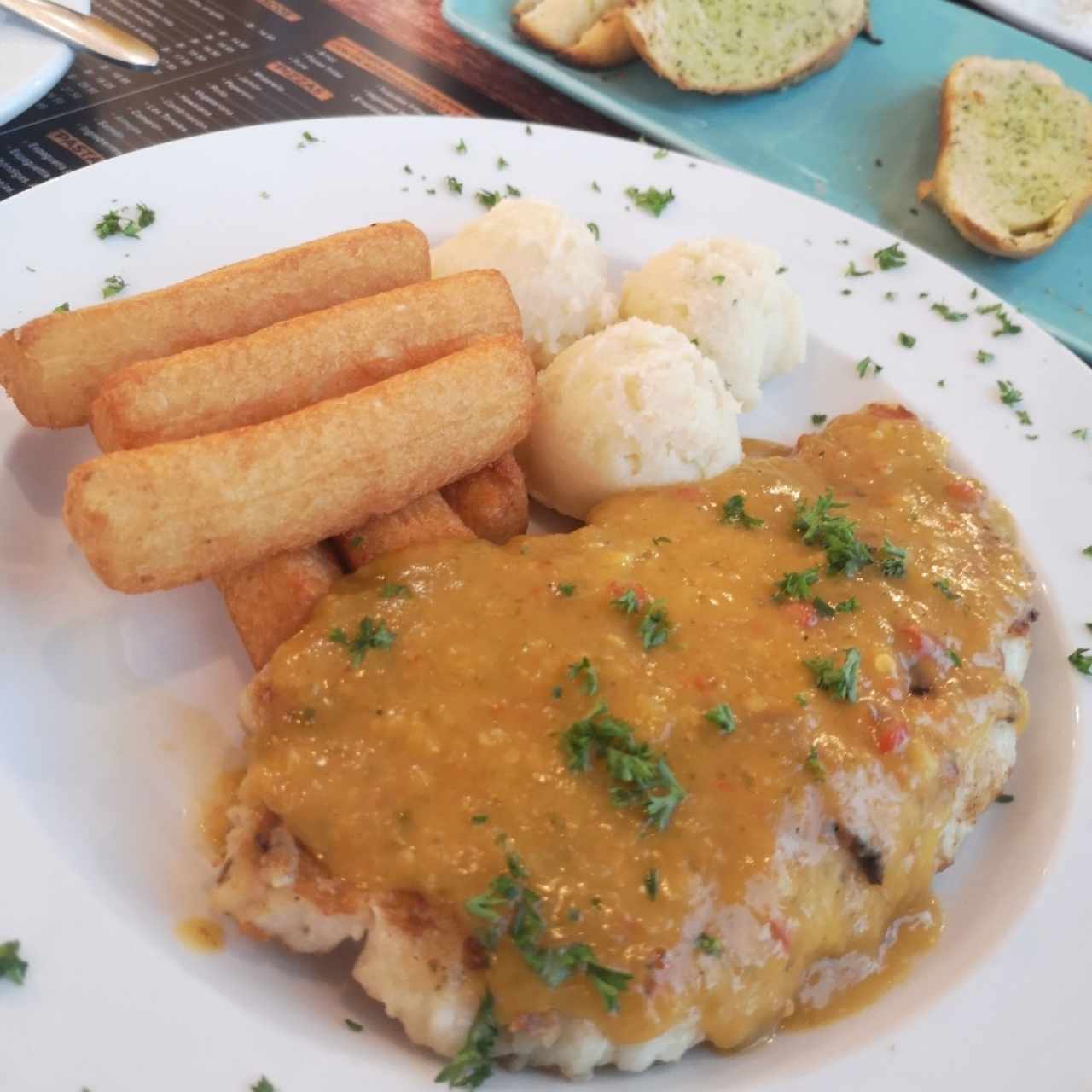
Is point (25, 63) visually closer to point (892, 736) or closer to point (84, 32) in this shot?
point (84, 32)

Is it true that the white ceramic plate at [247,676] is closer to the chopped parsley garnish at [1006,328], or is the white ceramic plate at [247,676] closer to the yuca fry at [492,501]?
the chopped parsley garnish at [1006,328]

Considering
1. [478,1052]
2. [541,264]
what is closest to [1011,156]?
[541,264]

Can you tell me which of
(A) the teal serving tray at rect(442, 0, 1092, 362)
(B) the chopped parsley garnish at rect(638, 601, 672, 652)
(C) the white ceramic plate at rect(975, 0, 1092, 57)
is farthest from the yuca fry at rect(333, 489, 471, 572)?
(C) the white ceramic plate at rect(975, 0, 1092, 57)

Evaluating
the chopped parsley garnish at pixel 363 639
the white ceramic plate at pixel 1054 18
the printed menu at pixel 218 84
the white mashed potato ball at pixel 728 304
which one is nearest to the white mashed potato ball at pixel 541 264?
the white mashed potato ball at pixel 728 304

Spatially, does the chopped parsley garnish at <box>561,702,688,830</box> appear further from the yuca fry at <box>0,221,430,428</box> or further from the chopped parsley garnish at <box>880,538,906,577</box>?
the yuca fry at <box>0,221,430,428</box>

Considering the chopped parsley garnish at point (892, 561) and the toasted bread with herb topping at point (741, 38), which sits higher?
the toasted bread with herb topping at point (741, 38)

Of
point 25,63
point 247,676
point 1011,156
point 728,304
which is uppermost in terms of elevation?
point 25,63
